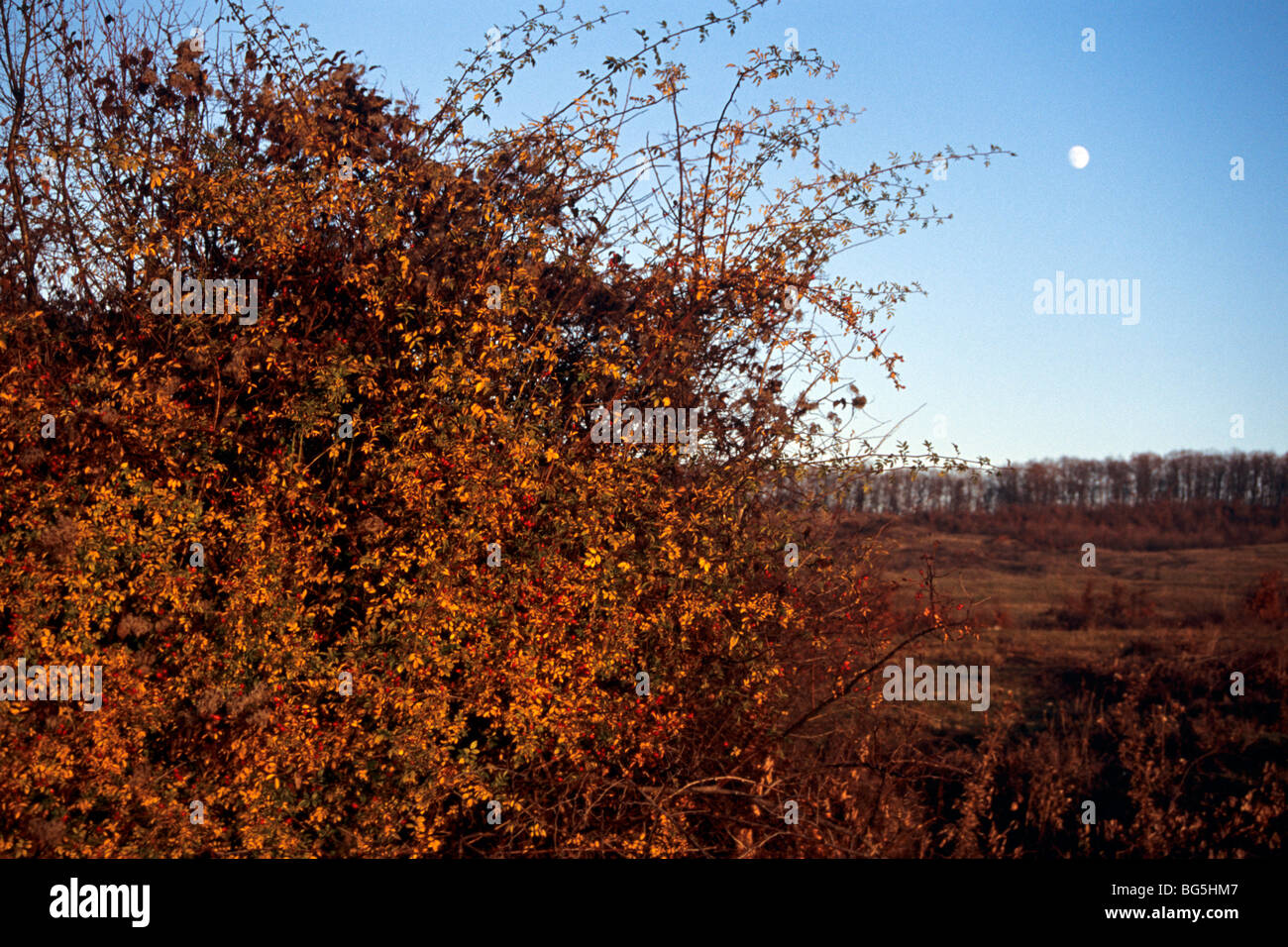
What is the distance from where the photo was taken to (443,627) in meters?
5.85

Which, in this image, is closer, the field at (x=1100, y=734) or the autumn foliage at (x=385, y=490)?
the autumn foliage at (x=385, y=490)

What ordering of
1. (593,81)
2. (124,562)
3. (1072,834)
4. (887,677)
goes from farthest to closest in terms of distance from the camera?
(1072,834) → (887,677) → (593,81) → (124,562)

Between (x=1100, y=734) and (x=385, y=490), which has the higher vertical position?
(x=385, y=490)

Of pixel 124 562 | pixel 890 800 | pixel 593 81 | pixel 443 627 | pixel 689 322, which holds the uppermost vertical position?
pixel 593 81

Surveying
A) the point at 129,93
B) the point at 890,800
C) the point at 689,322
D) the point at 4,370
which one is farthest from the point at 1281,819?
the point at 129,93

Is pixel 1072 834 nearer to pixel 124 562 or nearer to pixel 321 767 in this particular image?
pixel 321 767

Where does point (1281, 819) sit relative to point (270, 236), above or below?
below

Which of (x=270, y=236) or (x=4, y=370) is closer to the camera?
(x=4, y=370)

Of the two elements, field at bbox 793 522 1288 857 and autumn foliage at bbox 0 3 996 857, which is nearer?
autumn foliage at bbox 0 3 996 857

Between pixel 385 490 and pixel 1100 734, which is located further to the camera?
pixel 1100 734

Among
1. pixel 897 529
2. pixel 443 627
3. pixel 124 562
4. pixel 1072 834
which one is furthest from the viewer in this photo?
pixel 1072 834

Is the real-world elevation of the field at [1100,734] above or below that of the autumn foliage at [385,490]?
below

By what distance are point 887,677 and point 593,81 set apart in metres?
5.54

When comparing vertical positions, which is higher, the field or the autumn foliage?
the autumn foliage
